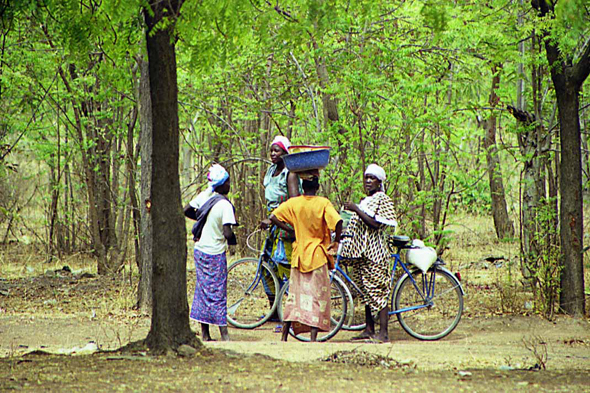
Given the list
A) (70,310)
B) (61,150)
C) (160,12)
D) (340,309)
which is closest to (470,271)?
(340,309)

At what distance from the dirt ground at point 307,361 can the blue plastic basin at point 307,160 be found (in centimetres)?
185

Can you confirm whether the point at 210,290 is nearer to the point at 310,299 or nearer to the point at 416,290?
the point at 310,299

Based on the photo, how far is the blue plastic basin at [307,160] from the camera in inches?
288

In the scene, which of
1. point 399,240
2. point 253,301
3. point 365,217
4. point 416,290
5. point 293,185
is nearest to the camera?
point 365,217

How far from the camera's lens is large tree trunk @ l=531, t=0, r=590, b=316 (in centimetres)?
860

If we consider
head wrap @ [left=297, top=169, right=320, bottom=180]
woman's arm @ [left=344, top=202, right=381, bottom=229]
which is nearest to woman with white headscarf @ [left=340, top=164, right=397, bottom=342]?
woman's arm @ [left=344, top=202, right=381, bottom=229]

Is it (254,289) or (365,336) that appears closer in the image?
(365,336)

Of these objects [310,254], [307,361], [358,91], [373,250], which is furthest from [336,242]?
[358,91]

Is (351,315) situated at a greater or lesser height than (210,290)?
lesser

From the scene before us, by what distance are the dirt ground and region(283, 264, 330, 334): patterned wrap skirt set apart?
539 millimetres

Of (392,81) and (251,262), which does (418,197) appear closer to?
(392,81)

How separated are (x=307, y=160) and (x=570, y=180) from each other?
3555 millimetres

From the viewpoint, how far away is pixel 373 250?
25.5 ft

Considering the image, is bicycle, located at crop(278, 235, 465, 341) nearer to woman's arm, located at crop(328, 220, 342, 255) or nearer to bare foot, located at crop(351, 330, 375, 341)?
bare foot, located at crop(351, 330, 375, 341)
